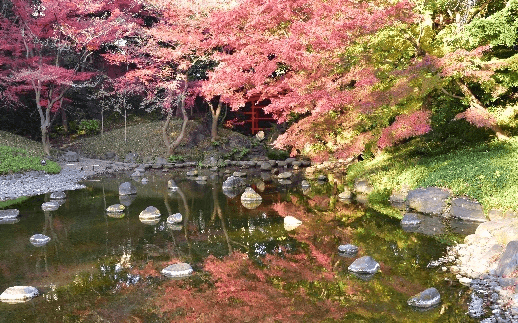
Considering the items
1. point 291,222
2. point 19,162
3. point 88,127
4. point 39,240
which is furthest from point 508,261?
point 88,127

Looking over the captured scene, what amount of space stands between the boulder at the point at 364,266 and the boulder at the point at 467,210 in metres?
3.70

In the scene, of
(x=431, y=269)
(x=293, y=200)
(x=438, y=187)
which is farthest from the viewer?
(x=293, y=200)

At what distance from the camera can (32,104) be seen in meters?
22.7

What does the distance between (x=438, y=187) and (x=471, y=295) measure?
5.11 metres

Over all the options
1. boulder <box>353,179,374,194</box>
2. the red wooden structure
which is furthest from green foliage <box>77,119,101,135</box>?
boulder <box>353,179,374,194</box>

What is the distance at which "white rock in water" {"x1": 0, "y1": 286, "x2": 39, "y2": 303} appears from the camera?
22.8ft

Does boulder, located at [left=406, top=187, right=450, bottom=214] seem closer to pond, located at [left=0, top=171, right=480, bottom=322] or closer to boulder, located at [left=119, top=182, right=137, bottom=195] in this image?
pond, located at [left=0, top=171, right=480, bottom=322]

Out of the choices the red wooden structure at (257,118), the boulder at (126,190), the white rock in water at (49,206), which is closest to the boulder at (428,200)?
the boulder at (126,190)

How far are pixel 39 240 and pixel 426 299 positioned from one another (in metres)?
7.60

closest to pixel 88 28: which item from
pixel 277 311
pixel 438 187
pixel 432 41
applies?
pixel 432 41

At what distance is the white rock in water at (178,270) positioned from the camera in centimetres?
780

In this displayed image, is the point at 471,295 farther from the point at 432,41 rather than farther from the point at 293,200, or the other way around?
the point at 432,41

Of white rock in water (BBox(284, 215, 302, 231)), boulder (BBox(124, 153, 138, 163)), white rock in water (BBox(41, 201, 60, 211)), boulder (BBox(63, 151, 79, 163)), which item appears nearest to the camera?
white rock in water (BBox(284, 215, 302, 231))

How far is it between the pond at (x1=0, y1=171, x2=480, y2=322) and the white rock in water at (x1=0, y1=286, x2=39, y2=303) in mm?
177
